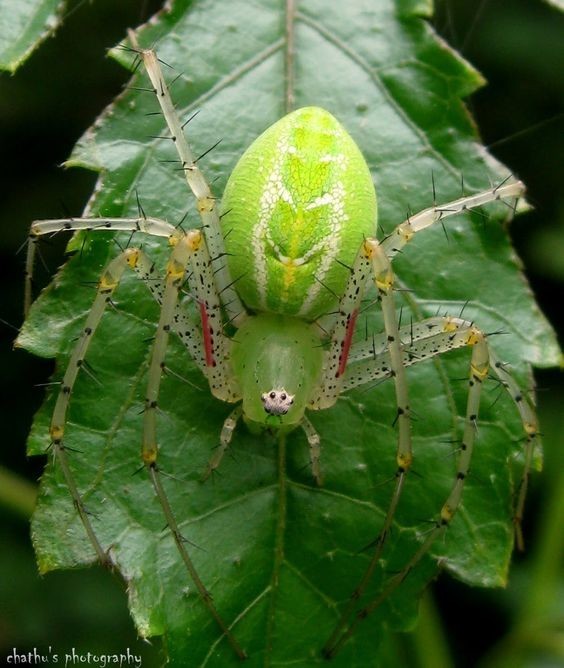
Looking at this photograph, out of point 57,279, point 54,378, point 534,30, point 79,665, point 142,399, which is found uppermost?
point 57,279

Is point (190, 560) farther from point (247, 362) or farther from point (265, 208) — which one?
point (265, 208)

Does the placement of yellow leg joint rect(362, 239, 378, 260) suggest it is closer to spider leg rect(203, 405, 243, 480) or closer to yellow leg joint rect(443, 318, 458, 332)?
yellow leg joint rect(443, 318, 458, 332)

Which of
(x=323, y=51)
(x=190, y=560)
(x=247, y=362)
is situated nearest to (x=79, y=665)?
(x=190, y=560)

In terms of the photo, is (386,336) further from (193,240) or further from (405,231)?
(193,240)

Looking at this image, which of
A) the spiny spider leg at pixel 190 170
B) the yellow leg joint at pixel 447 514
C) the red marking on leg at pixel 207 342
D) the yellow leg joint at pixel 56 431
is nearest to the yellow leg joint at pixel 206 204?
the spiny spider leg at pixel 190 170

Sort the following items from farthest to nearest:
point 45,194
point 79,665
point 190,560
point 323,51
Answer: point 45,194, point 79,665, point 323,51, point 190,560

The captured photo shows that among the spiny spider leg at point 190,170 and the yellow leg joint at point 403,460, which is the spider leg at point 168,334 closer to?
the spiny spider leg at point 190,170

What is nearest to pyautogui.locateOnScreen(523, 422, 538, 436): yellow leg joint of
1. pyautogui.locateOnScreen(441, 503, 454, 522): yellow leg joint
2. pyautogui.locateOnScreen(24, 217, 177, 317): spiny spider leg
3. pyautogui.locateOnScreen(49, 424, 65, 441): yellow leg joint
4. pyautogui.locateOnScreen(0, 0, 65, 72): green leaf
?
pyautogui.locateOnScreen(441, 503, 454, 522): yellow leg joint

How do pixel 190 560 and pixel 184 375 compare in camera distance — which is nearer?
pixel 190 560
